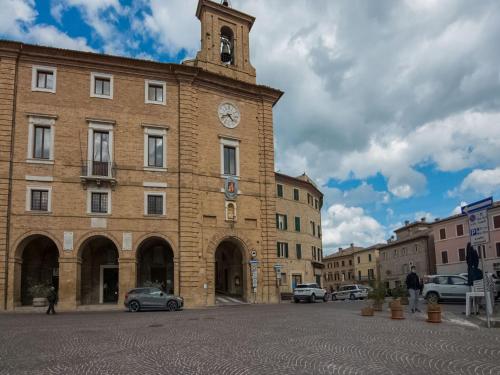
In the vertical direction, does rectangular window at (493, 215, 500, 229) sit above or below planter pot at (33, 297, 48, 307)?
above

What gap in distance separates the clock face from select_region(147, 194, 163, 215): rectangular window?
23.4ft

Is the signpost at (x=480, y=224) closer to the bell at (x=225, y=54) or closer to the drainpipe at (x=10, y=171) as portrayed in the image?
the drainpipe at (x=10, y=171)

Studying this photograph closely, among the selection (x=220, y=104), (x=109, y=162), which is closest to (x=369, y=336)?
(x=109, y=162)

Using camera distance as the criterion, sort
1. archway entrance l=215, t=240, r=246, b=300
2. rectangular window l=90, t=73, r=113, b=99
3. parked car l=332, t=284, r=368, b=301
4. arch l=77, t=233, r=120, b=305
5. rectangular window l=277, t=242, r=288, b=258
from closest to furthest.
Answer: arch l=77, t=233, r=120, b=305
rectangular window l=90, t=73, r=113, b=99
archway entrance l=215, t=240, r=246, b=300
rectangular window l=277, t=242, r=288, b=258
parked car l=332, t=284, r=368, b=301

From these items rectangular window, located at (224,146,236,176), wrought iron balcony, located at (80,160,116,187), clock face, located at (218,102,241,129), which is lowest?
wrought iron balcony, located at (80,160,116,187)

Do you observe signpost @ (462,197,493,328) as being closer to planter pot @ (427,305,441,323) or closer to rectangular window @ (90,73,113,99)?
planter pot @ (427,305,441,323)

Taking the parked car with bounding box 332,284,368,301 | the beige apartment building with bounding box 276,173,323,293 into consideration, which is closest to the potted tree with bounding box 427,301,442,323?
the beige apartment building with bounding box 276,173,323,293

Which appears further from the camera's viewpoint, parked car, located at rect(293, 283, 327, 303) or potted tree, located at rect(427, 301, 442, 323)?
parked car, located at rect(293, 283, 327, 303)

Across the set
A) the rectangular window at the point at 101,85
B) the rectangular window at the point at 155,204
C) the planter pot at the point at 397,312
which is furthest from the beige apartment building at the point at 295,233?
the planter pot at the point at 397,312

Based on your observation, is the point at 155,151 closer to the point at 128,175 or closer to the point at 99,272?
the point at 128,175

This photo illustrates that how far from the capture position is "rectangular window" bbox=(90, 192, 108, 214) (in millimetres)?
27797

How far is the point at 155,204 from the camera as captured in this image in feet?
95.5

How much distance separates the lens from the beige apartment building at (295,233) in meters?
44.8

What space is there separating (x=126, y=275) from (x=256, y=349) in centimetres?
1867
